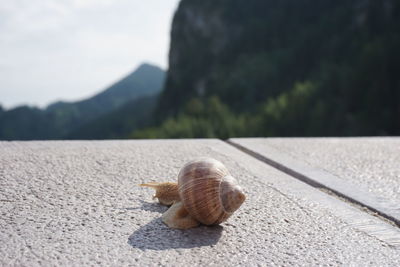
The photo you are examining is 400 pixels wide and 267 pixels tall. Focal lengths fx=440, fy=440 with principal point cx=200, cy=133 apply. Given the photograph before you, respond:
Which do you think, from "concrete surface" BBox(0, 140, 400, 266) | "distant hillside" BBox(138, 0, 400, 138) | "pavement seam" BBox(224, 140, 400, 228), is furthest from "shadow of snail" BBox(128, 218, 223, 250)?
"distant hillside" BBox(138, 0, 400, 138)

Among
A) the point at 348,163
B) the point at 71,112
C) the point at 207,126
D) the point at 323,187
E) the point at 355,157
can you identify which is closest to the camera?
the point at 323,187

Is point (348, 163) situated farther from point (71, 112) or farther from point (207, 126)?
point (71, 112)

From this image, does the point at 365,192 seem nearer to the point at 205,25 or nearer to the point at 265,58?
the point at 265,58

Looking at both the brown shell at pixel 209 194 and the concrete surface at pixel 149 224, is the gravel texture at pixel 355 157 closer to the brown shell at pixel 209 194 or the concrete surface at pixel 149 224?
the concrete surface at pixel 149 224

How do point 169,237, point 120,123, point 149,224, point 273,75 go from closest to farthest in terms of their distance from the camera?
point 169,237 → point 149,224 → point 273,75 → point 120,123

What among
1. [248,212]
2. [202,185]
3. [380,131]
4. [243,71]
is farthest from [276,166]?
[243,71]

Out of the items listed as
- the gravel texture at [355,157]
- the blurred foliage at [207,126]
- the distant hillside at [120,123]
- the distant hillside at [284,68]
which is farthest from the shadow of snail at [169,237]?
the distant hillside at [120,123]

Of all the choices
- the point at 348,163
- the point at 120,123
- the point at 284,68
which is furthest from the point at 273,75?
the point at 348,163
